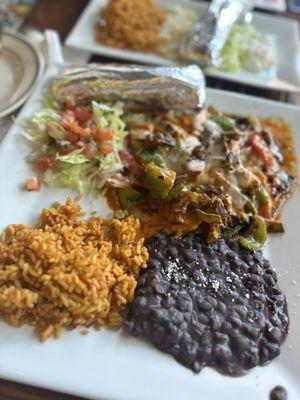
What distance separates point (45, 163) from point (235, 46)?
2112mm

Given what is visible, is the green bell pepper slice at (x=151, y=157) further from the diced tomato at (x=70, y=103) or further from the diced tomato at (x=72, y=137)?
the diced tomato at (x=70, y=103)

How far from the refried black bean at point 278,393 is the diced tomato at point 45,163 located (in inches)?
68.6

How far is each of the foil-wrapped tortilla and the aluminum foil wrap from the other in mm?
624

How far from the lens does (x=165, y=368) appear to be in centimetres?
210

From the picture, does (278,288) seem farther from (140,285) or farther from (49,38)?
(49,38)

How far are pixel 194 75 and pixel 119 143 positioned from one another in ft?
2.35

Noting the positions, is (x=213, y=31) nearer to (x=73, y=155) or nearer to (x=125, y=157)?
(x=125, y=157)

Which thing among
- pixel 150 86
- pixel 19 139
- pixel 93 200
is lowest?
pixel 93 200

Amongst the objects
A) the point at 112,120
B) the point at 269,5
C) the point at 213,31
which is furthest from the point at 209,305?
the point at 269,5

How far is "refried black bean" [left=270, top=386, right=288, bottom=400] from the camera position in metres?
2.07

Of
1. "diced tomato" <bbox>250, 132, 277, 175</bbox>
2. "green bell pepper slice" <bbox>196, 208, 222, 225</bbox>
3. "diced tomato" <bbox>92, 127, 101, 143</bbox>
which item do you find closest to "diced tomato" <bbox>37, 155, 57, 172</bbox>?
"diced tomato" <bbox>92, 127, 101, 143</bbox>

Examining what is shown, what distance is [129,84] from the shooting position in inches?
123

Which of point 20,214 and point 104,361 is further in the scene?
point 20,214

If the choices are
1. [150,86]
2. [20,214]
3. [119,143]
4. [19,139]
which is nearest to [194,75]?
[150,86]
